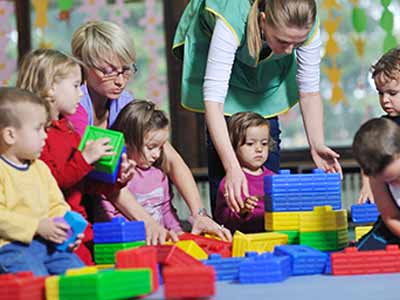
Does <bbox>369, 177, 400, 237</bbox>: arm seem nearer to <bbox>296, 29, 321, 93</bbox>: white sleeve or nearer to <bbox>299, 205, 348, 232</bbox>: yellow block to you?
<bbox>299, 205, 348, 232</bbox>: yellow block

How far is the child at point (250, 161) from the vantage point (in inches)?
117

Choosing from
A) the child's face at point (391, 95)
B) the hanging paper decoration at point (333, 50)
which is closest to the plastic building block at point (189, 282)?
the child's face at point (391, 95)

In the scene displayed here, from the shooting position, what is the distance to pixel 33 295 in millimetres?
1754

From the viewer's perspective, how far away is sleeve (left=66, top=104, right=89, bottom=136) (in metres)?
2.57

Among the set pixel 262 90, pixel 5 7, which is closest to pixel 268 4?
pixel 262 90

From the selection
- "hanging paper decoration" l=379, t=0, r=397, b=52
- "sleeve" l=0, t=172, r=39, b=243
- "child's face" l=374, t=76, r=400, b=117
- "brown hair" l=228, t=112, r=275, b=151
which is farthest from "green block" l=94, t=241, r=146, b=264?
"hanging paper decoration" l=379, t=0, r=397, b=52

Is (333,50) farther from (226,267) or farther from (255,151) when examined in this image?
(226,267)

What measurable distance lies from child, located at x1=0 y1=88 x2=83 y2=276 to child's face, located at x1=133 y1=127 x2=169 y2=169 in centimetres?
73

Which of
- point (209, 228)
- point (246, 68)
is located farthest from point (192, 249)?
point (246, 68)

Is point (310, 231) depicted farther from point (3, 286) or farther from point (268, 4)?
point (3, 286)

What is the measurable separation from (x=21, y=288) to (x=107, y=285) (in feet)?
0.62

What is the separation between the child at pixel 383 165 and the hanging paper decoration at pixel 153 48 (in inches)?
106

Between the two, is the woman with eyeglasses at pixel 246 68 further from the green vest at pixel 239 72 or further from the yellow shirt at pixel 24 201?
the yellow shirt at pixel 24 201

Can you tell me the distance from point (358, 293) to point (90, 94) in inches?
47.0
